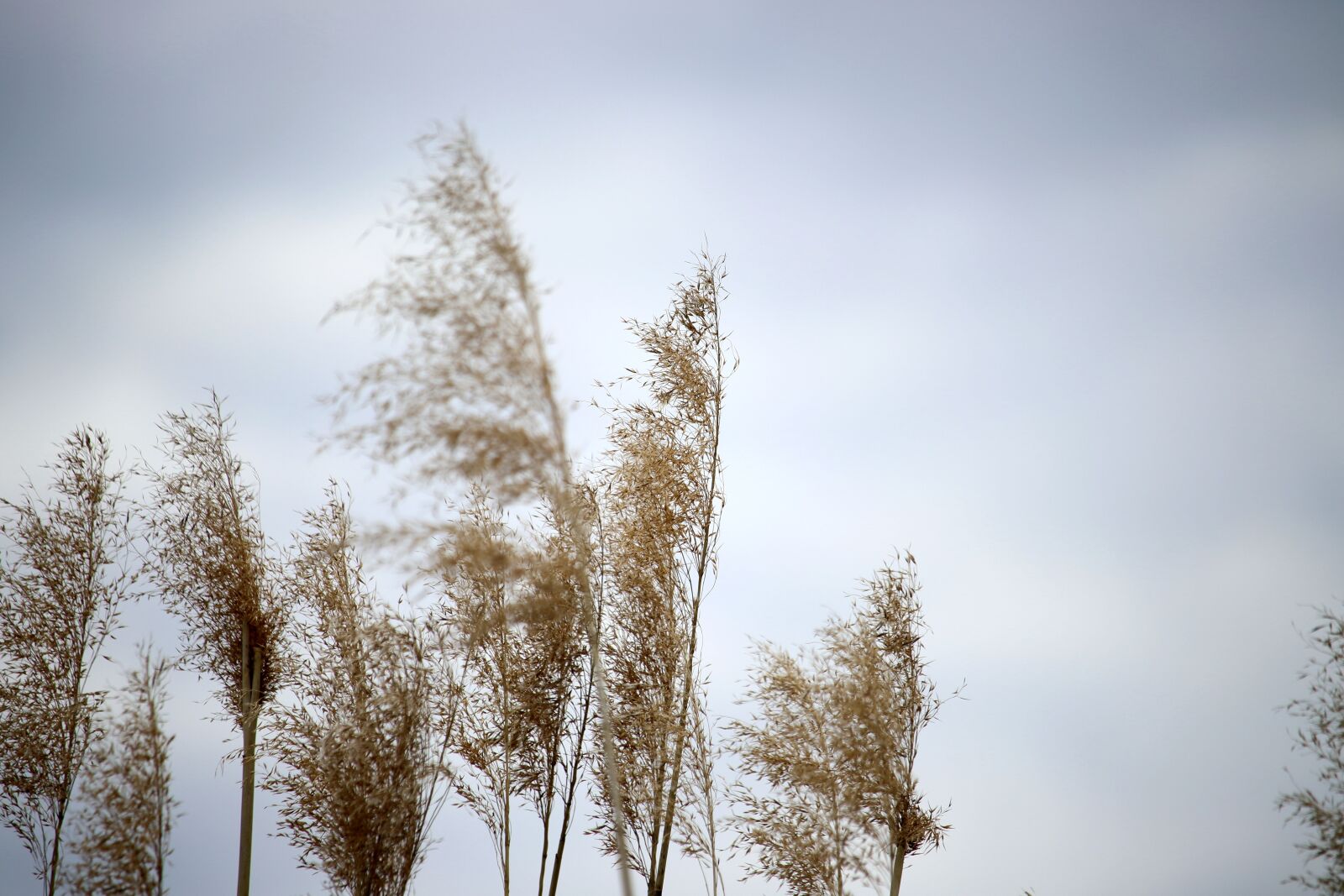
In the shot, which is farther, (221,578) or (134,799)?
(221,578)

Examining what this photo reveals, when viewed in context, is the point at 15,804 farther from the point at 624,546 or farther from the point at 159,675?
the point at 624,546

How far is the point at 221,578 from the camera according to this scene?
39.3 feet

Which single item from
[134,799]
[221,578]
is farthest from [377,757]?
[221,578]

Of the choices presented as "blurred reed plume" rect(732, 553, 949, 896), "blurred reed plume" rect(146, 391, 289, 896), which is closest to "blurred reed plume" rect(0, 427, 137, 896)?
"blurred reed plume" rect(146, 391, 289, 896)

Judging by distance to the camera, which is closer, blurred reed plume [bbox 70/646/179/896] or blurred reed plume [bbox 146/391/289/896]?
blurred reed plume [bbox 70/646/179/896]

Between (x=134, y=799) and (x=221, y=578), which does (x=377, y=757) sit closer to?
(x=134, y=799)

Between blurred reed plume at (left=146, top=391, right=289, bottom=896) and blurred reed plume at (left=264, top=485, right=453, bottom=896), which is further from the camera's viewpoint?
blurred reed plume at (left=146, top=391, right=289, bottom=896)

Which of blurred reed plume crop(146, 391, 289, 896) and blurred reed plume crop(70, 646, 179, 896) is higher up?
blurred reed plume crop(146, 391, 289, 896)

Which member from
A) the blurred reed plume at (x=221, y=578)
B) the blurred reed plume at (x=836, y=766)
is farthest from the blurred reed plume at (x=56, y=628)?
→ the blurred reed plume at (x=836, y=766)

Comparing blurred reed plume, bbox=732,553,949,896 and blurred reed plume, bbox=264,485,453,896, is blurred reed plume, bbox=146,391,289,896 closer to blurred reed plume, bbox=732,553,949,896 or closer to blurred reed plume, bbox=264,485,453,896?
blurred reed plume, bbox=264,485,453,896

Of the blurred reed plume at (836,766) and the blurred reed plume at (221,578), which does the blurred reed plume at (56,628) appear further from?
the blurred reed plume at (836,766)

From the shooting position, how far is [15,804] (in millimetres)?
11500

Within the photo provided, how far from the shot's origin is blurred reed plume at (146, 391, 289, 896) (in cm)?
1185

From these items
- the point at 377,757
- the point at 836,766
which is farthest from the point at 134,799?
the point at 836,766
